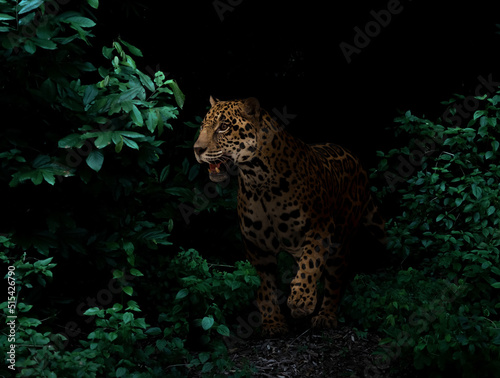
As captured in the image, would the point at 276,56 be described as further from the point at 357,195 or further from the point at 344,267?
the point at 344,267

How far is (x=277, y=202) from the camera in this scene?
514 centimetres

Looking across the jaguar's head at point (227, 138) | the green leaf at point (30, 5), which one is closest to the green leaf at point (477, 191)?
the jaguar's head at point (227, 138)

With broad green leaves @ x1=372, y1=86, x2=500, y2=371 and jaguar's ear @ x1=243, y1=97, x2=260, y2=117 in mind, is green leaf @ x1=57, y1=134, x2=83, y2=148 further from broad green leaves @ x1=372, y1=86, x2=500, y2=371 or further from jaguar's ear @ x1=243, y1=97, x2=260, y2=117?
broad green leaves @ x1=372, y1=86, x2=500, y2=371

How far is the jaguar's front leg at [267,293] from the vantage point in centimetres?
542

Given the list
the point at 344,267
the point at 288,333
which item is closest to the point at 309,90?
the point at 344,267

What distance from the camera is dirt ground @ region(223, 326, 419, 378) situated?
473 cm

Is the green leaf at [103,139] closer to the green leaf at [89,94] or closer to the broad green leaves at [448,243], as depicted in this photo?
the green leaf at [89,94]

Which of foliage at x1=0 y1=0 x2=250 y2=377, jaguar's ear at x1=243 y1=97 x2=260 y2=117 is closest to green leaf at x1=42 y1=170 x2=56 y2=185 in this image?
foliage at x1=0 y1=0 x2=250 y2=377

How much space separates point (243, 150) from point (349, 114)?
2.61 m

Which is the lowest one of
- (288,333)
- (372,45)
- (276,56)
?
(288,333)

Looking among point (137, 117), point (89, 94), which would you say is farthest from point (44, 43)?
point (137, 117)

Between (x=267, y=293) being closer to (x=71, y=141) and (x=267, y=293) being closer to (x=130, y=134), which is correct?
(x=130, y=134)

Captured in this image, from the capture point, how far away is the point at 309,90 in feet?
24.0

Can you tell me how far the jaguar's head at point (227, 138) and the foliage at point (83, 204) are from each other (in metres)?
0.26
